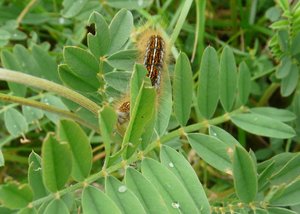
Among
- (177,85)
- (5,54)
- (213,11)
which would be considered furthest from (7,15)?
(177,85)

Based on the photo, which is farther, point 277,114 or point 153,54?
point 277,114

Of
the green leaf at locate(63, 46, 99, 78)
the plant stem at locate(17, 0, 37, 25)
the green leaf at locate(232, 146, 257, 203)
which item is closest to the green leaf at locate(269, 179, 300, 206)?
the green leaf at locate(232, 146, 257, 203)

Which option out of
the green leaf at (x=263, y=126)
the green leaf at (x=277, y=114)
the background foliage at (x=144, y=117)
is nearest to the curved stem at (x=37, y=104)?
the background foliage at (x=144, y=117)

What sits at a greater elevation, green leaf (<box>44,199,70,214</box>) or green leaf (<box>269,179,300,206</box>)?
green leaf (<box>44,199,70,214</box>)

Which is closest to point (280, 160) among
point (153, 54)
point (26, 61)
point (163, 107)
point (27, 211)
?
point (163, 107)

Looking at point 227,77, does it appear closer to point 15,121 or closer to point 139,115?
point 139,115

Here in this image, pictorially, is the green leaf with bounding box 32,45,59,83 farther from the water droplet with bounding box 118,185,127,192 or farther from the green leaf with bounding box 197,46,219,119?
the water droplet with bounding box 118,185,127,192
